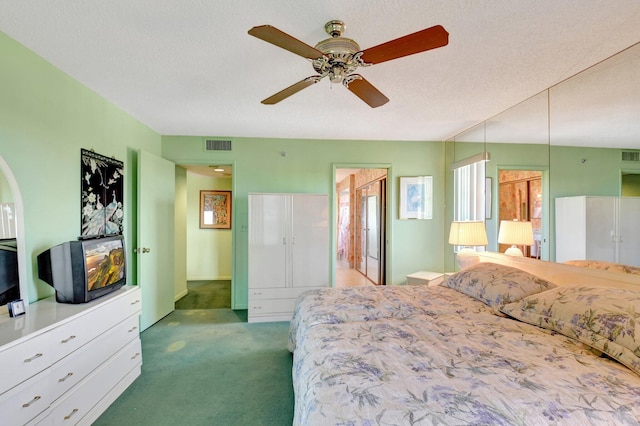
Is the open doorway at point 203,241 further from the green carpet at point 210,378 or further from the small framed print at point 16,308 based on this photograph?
the small framed print at point 16,308

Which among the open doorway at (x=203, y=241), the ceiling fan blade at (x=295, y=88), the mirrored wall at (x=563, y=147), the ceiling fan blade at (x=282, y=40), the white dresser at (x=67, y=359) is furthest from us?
the open doorway at (x=203, y=241)

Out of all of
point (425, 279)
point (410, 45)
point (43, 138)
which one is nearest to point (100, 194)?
point (43, 138)

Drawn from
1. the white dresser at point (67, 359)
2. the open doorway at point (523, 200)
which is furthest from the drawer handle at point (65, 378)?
the open doorway at point (523, 200)

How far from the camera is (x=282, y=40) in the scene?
1.33 metres

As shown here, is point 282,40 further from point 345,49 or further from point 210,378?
point 210,378

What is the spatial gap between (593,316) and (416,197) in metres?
2.85

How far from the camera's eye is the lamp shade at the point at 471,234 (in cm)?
300

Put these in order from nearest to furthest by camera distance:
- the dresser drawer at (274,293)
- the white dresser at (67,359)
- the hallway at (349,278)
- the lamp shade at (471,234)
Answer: the white dresser at (67,359), the lamp shade at (471,234), the dresser drawer at (274,293), the hallway at (349,278)

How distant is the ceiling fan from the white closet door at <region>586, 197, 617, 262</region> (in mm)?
1728

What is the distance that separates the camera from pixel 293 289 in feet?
11.9

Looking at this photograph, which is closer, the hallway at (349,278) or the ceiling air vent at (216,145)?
the ceiling air vent at (216,145)

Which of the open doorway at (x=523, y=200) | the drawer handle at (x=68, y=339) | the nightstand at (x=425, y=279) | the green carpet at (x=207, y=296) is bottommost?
the green carpet at (x=207, y=296)

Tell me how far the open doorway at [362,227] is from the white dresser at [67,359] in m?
3.65

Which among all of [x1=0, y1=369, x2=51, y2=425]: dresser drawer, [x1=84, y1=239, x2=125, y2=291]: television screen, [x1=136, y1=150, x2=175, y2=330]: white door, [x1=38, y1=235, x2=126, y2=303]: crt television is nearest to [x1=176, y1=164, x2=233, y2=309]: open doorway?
[x1=136, y1=150, x2=175, y2=330]: white door
